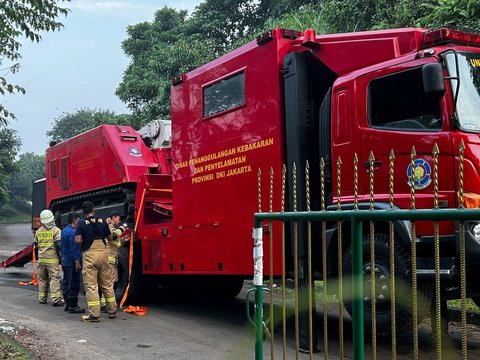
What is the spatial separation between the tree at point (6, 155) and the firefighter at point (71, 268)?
25.6 meters

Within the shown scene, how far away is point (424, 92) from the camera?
4.96 metres

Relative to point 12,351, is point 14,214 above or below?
above

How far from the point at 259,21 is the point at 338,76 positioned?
18.6m

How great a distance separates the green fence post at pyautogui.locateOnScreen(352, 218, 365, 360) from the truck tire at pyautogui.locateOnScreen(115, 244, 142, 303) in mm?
6603

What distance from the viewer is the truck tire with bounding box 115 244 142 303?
8.92m

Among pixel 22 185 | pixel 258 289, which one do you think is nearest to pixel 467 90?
pixel 258 289

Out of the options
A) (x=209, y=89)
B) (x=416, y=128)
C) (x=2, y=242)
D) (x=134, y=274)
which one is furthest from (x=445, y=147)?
(x=2, y=242)

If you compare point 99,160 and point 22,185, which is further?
point 22,185

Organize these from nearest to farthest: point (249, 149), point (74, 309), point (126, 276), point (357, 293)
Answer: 1. point (357, 293)
2. point (249, 149)
3. point (74, 309)
4. point (126, 276)

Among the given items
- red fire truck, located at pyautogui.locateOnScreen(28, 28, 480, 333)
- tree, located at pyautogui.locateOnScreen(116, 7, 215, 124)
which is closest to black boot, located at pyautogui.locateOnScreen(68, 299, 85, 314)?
red fire truck, located at pyautogui.locateOnScreen(28, 28, 480, 333)

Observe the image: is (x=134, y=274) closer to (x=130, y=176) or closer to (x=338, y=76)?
(x=130, y=176)

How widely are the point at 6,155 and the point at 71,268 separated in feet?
97.6

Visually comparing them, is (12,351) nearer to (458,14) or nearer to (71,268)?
(71,268)

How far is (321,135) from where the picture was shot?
19.2 feet
